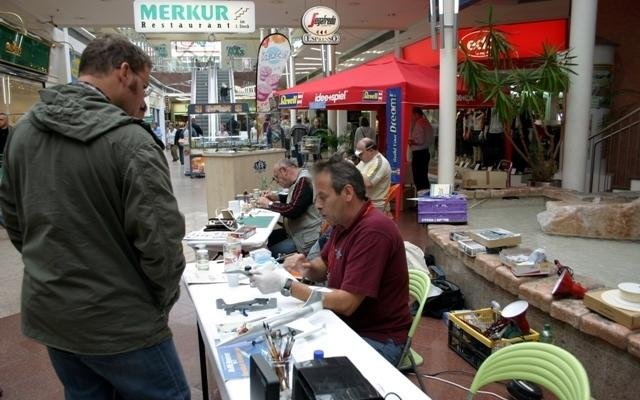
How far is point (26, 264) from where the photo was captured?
4.90 feet

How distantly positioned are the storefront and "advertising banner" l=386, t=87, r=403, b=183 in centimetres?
653

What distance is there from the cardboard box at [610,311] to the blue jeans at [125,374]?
2.24 m

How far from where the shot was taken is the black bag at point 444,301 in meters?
4.10

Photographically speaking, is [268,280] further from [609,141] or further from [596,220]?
[609,141]

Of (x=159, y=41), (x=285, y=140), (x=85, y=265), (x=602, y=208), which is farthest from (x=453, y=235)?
(x=159, y=41)

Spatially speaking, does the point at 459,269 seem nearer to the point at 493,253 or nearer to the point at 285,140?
the point at 493,253

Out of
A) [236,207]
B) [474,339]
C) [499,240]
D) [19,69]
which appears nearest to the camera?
[474,339]

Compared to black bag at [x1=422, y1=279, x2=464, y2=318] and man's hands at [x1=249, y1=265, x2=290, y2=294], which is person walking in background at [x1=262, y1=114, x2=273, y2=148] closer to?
black bag at [x1=422, y1=279, x2=464, y2=318]

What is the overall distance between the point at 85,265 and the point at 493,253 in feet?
10.9

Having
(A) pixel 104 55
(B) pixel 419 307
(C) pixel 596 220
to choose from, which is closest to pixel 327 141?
(C) pixel 596 220

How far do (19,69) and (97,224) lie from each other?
9786mm

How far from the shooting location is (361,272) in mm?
2102

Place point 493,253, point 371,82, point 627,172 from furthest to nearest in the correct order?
point 627,172 → point 371,82 → point 493,253

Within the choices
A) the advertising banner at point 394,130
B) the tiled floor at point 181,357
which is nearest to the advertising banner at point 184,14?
the advertising banner at point 394,130
